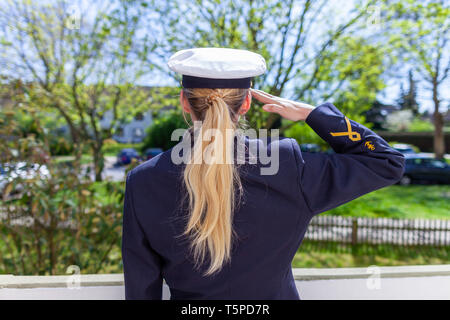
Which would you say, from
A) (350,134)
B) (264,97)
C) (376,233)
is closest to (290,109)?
(264,97)

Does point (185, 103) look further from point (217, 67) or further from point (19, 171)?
point (19, 171)

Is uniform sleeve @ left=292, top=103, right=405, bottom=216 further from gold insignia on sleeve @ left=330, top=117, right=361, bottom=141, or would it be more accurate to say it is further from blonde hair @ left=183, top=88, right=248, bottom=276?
blonde hair @ left=183, top=88, right=248, bottom=276

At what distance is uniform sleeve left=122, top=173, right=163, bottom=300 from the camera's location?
3.44 feet

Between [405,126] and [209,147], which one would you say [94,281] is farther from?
[405,126]

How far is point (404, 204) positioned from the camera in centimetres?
1056

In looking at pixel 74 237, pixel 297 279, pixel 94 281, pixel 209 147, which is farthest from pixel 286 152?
pixel 74 237

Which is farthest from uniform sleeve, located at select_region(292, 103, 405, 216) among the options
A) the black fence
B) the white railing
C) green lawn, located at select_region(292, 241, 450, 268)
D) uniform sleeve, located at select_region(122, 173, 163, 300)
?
the black fence

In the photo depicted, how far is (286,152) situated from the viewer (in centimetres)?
100

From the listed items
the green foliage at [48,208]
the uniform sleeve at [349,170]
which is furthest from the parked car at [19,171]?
the uniform sleeve at [349,170]

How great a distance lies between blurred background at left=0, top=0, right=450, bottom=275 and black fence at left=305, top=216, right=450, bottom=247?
0.03m
